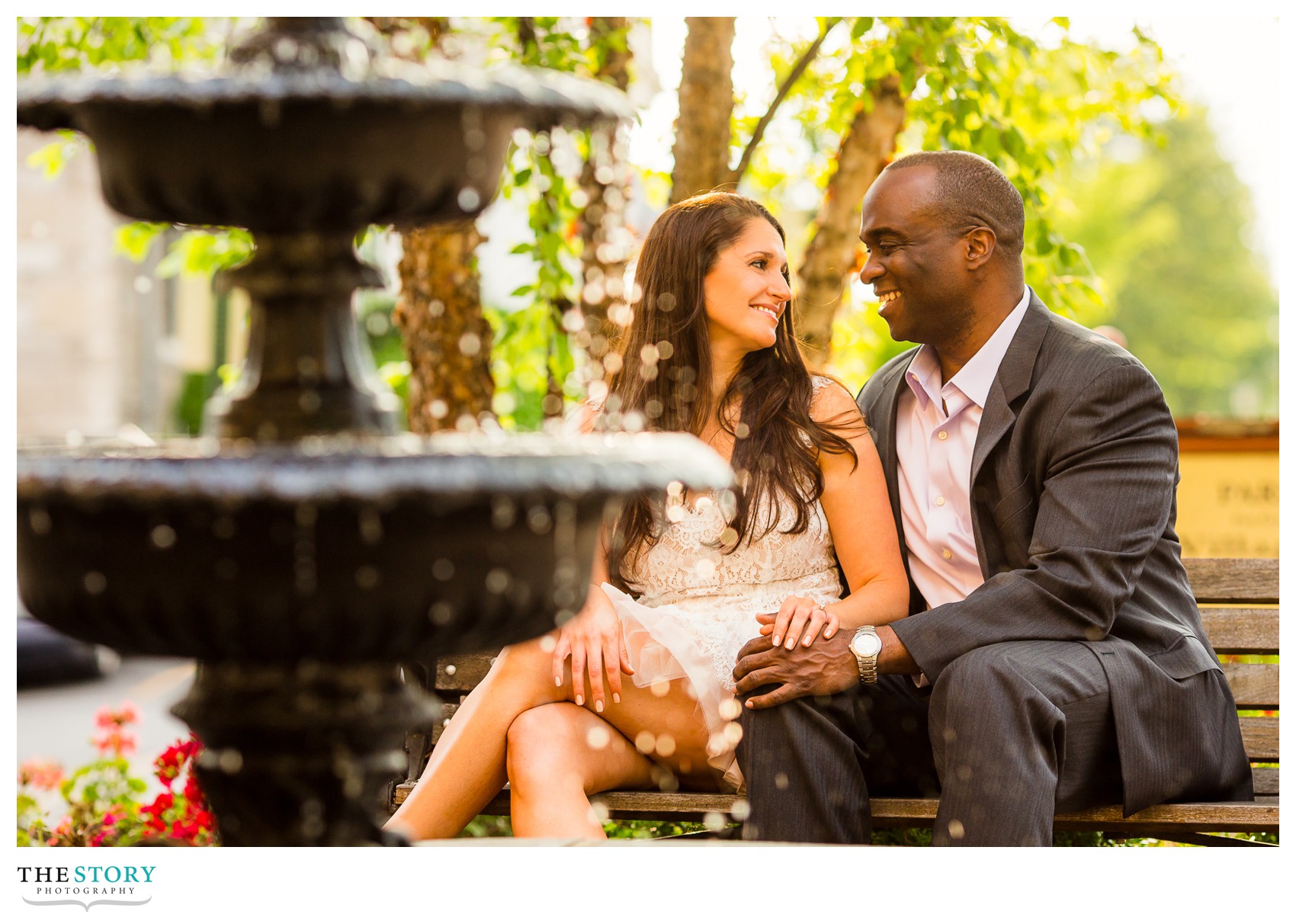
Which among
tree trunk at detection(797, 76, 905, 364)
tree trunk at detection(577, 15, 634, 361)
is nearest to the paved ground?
tree trunk at detection(577, 15, 634, 361)

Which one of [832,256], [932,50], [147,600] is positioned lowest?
[147,600]

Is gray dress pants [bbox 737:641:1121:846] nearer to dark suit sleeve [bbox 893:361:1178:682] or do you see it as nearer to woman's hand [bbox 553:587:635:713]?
dark suit sleeve [bbox 893:361:1178:682]

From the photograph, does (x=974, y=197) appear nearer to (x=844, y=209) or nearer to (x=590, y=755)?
(x=844, y=209)

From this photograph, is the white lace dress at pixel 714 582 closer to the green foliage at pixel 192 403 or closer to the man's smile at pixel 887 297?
the man's smile at pixel 887 297

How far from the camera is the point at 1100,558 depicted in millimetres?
3191

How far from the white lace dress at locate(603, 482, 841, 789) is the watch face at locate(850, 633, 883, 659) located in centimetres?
27

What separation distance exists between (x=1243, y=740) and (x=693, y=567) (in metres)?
1.78

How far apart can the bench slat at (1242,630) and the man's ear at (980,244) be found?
1.32 metres

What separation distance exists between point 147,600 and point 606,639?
5.14 feet

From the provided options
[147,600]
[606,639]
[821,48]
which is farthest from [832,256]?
[147,600]

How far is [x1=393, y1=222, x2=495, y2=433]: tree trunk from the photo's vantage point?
5.63 meters

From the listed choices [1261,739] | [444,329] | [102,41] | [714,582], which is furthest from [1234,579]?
[102,41]
